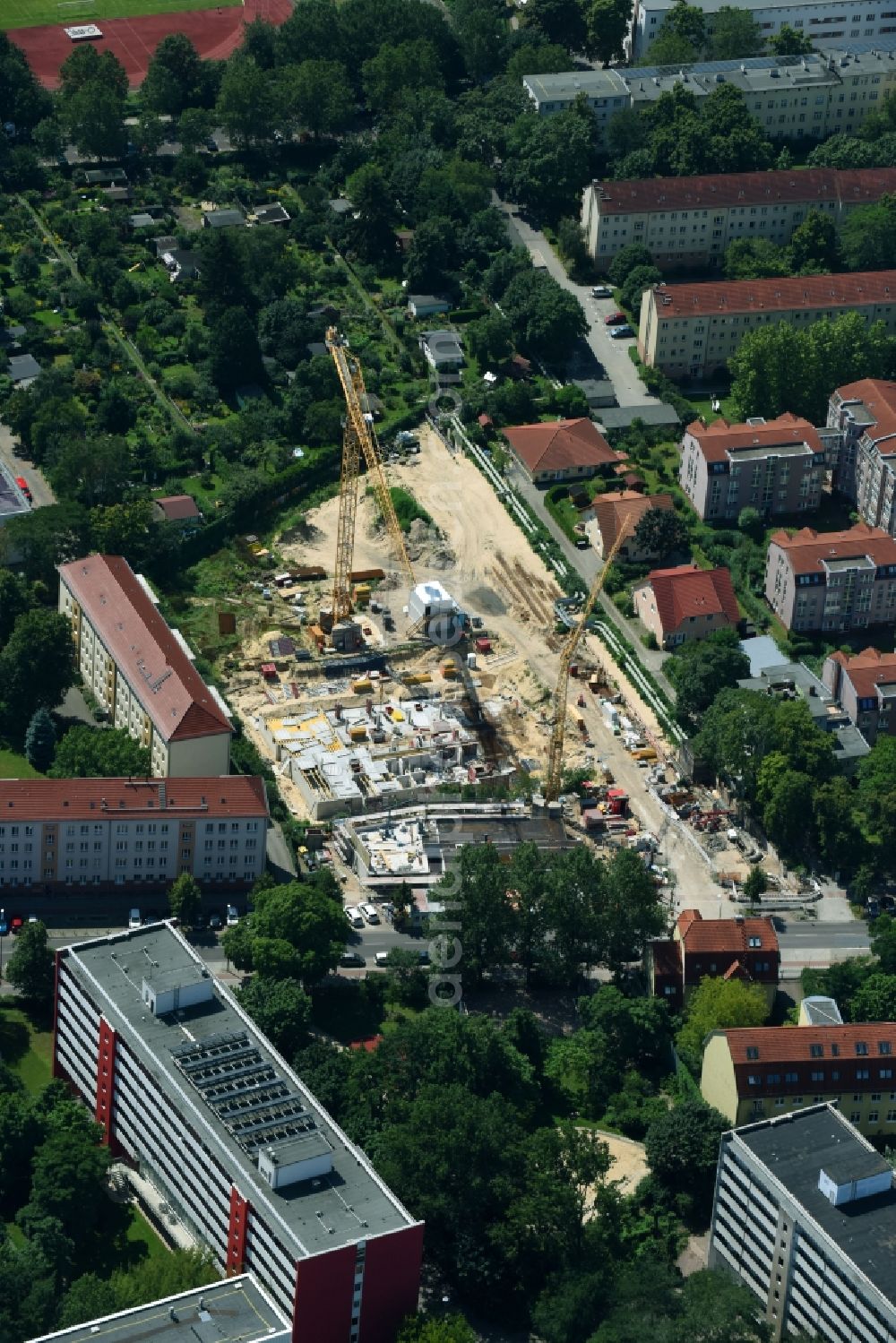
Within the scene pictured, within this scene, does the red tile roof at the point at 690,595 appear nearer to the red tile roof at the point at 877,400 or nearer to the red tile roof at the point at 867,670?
the red tile roof at the point at 867,670

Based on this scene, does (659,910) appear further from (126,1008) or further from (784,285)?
(784,285)

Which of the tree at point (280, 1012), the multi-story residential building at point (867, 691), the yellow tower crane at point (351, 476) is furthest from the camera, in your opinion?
the yellow tower crane at point (351, 476)

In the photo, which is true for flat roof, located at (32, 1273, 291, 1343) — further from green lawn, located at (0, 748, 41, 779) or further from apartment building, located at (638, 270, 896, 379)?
apartment building, located at (638, 270, 896, 379)

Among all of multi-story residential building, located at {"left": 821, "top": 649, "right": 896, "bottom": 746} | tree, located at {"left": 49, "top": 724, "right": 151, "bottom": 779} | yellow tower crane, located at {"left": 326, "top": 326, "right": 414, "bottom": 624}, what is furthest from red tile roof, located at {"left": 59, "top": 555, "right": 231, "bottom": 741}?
multi-story residential building, located at {"left": 821, "top": 649, "right": 896, "bottom": 746}

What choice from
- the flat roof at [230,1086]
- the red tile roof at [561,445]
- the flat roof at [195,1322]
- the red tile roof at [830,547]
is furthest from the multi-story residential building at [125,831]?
the red tile roof at [561,445]

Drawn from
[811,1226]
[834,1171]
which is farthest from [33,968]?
[811,1226]

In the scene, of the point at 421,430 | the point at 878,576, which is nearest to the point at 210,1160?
the point at 878,576

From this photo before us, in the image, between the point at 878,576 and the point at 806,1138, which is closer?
the point at 806,1138
